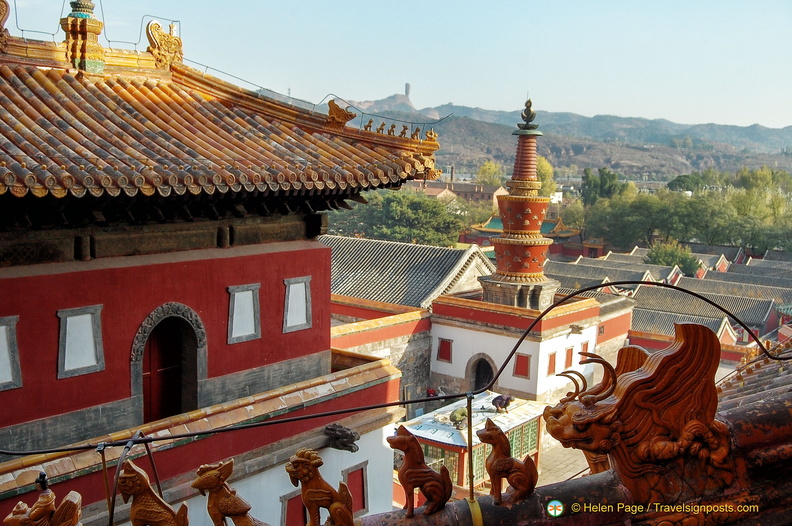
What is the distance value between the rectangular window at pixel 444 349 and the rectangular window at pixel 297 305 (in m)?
15.2

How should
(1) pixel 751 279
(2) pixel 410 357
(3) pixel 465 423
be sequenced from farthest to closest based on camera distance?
(1) pixel 751 279
(2) pixel 410 357
(3) pixel 465 423

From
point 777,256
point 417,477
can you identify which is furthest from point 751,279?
point 417,477

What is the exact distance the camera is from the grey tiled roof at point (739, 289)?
1634 inches

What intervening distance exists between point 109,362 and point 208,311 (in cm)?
126

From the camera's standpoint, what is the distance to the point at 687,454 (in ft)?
11.0

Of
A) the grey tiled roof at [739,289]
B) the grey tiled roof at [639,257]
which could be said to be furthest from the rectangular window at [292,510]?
the grey tiled roof at [639,257]

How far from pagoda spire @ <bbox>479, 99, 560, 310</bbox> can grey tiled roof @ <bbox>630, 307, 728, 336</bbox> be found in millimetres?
10383

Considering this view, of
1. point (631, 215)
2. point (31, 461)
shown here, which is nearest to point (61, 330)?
point (31, 461)

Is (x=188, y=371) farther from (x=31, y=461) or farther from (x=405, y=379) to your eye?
(x=405, y=379)

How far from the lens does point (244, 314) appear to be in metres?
9.12

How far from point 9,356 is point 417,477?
17.0 feet

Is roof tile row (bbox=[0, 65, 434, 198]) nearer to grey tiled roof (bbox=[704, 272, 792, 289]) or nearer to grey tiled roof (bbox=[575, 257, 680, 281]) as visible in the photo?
grey tiled roof (bbox=[575, 257, 680, 281])

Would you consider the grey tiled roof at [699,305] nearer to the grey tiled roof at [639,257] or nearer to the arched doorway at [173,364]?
the grey tiled roof at [639,257]

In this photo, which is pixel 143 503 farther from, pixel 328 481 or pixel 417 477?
pixel 328 481
